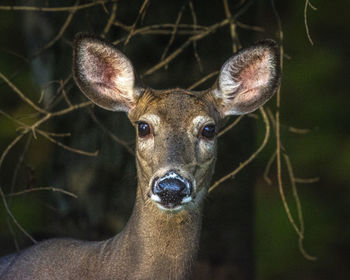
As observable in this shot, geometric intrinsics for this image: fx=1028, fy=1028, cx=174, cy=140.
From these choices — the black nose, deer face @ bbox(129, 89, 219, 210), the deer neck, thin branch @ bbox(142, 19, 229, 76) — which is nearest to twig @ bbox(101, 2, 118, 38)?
thin branch @ bbox(142, 19, 229, 76)

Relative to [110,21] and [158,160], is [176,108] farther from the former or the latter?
[110,21]

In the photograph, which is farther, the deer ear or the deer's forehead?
the deer ear

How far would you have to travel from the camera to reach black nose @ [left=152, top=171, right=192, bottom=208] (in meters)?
5.39

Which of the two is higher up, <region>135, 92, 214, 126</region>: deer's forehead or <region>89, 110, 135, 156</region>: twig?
<region>135, 92, 214, 126</region>: deer's forehead

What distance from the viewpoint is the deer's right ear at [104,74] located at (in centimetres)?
622

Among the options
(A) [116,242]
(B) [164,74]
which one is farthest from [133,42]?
(A) [116,242]

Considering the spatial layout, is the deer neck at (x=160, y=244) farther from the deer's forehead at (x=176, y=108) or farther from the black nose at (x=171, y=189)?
the deer's forehead at (x=176, y=108)

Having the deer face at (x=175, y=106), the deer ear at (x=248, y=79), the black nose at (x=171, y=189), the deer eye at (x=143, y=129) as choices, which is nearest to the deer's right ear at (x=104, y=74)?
the deer face at (x=175, y=106)

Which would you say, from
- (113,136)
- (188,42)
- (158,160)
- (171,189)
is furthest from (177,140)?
(188,42)

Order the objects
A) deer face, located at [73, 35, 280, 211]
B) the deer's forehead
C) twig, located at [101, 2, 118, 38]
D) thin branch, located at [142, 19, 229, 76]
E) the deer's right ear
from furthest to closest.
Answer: thin branch, located at [142, 19, 229, 76] → twig, located at [101, 2, 118, 38] → the deer's right ear → the deer's forehead → deer face, located at [73, 35, 280, 211]

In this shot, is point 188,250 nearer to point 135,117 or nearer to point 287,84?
point 135,117

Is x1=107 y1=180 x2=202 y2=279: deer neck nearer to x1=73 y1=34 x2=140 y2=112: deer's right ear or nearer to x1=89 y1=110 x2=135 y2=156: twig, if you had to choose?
x1=73 y1=34 x2=140 y2=112: deer's right ear

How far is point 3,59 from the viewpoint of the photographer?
40.5 feet

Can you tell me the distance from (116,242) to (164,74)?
2215 mm
